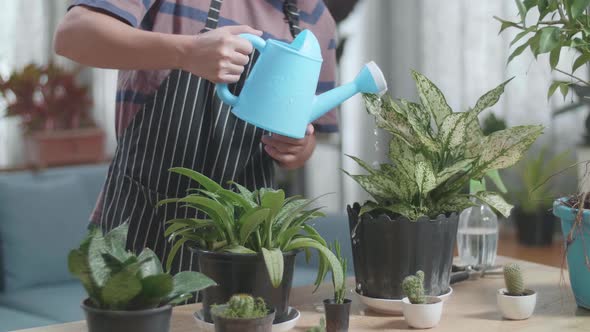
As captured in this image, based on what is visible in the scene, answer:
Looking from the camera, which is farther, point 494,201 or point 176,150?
point 176,150

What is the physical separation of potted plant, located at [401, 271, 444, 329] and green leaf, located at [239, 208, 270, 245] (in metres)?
0.22

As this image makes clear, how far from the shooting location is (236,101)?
50.6 inches

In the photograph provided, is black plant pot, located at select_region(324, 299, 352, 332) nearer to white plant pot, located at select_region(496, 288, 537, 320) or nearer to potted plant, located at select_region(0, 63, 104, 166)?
white plant pot, located at select_region(496, 288, 537, 320)

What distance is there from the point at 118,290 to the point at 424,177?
1.61 ft

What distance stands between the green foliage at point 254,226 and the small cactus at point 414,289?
103mm

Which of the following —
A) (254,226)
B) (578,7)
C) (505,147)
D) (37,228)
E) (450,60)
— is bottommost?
(37,228)

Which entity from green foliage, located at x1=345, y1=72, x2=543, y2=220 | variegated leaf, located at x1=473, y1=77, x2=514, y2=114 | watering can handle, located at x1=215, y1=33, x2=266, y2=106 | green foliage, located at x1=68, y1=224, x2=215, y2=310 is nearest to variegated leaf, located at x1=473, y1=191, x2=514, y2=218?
green foliage, located at x1=345, y1=72, x2=543, y2=220

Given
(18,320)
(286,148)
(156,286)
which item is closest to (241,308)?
(156,286)

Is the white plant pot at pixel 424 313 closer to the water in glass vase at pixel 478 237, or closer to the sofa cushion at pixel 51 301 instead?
the water in glass vase at pixel 478 237

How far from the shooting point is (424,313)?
1133 millimetres

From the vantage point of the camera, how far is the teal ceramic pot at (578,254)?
1266mm

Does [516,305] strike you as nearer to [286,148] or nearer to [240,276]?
[240,276]

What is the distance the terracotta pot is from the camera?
4.14m

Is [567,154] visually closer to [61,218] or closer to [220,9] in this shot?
[61,218]
